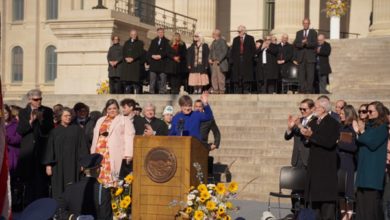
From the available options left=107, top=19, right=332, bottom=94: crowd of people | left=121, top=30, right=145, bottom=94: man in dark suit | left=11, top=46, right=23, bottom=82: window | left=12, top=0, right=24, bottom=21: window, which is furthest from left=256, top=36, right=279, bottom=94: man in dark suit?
left=12, top=0, right=24, bottom=21: window

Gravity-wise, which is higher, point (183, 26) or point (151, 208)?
point (183, 26)

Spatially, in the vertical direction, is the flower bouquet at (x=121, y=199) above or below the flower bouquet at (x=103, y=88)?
below

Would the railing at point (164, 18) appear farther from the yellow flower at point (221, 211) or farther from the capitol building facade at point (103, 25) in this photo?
the yellow flower at point (221, 211)

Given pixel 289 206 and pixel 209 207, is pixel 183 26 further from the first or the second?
pixel 209 207

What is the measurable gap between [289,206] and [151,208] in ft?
15.1

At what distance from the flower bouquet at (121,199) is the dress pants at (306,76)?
10.1 metres

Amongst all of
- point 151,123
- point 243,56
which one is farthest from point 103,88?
point 151,123

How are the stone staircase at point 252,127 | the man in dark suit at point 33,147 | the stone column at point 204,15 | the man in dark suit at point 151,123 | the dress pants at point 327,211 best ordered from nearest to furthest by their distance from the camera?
1. the dress pants at point 327,211
2. the man in dark suit at point 33,147
3. the man in dark suit at point 151,123
4. the stone staircase at point 252,127
5. the stone column at point 204,15

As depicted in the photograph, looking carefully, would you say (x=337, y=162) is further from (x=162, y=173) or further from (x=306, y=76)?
(x=306, y=76)

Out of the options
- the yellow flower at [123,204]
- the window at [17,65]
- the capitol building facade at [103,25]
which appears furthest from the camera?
the window at [17,65]

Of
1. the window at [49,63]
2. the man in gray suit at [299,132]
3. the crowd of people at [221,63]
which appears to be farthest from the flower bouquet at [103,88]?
the window at [49,63]

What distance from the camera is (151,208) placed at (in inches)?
406

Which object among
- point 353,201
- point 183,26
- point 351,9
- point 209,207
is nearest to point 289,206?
point 353,201

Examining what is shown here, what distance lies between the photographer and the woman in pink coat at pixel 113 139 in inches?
494
